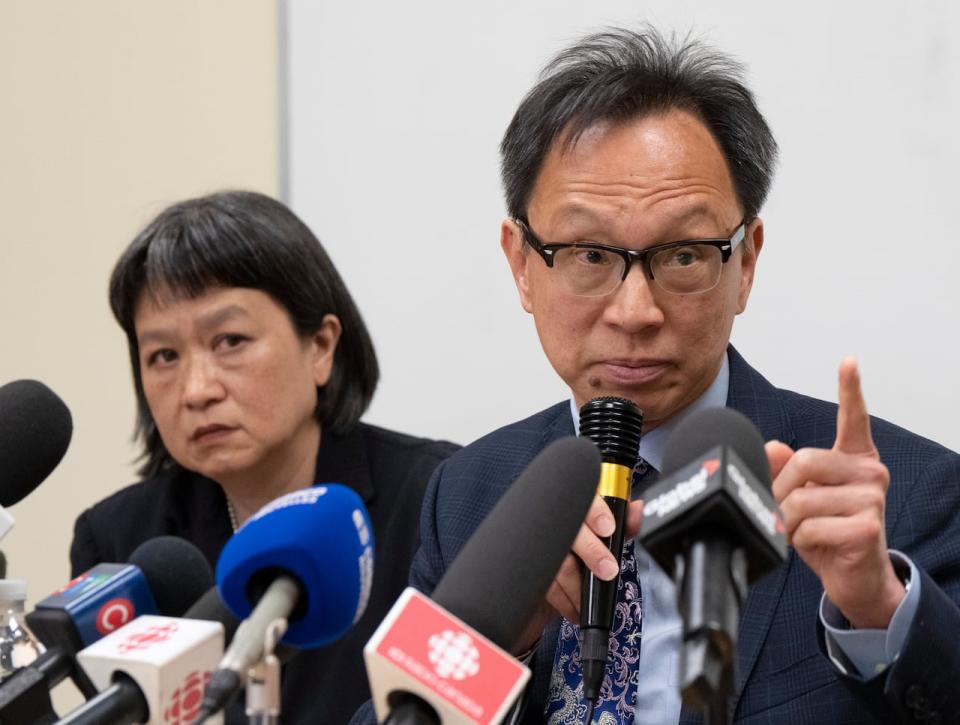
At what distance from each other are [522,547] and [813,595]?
0.78 metres

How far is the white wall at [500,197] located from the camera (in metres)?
2.27

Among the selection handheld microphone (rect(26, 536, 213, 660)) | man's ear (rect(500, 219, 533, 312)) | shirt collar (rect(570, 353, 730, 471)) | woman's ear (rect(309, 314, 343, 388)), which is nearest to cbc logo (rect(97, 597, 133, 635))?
handheld microphone (rect(26, 536, 213, 660))

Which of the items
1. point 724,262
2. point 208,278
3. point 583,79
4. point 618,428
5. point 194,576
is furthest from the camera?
point 208,278

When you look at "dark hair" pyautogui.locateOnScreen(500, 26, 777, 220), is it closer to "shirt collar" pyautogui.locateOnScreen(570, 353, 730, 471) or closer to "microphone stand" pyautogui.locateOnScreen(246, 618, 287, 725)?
"shirt collar" pyautogui.locateOnScreen(570, 353, 730, 471)

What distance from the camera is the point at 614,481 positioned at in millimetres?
1362

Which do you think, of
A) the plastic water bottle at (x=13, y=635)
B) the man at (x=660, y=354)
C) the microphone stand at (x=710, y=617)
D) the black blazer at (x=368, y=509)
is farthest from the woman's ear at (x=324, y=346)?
the microphone stand at (x=710, y=617)

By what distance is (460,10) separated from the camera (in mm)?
2787

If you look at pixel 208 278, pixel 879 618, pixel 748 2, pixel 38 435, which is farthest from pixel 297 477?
pixel 879 618

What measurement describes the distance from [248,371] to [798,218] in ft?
3.30

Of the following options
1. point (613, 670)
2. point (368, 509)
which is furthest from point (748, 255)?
point (368, 509)

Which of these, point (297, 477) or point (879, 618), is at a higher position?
point (879, 618)

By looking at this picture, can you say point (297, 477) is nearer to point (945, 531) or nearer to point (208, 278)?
point (208, 278)

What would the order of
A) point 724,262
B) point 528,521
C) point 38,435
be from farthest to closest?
point 724,262
point 38,435
point 528,521

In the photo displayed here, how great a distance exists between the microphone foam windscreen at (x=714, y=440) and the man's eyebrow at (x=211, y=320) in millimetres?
1493
